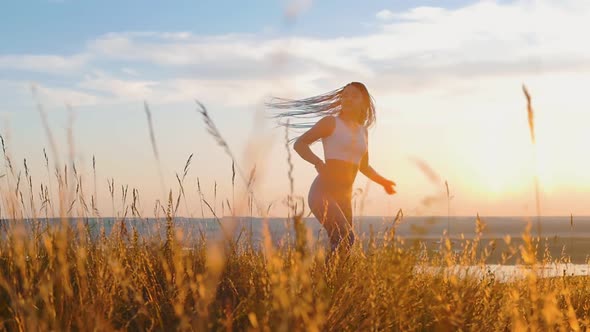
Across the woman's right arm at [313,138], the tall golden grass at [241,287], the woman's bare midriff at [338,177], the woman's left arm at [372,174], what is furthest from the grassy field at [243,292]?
the woman's left arm at [372,174]

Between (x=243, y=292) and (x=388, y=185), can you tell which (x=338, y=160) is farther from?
(x=243, y=292)

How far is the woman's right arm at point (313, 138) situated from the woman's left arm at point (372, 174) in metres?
0.67

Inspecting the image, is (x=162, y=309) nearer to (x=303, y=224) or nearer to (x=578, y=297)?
(x=303, y=224)

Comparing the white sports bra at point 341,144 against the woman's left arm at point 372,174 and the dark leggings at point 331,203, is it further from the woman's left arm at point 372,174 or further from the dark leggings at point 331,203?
the woman's left arm at point 372,174

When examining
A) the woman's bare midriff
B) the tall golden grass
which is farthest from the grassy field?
the woman's bare midriff

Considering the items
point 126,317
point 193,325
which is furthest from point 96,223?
point 193,325

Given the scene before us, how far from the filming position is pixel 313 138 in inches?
237

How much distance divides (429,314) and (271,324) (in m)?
1.33

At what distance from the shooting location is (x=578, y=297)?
638 centimetres

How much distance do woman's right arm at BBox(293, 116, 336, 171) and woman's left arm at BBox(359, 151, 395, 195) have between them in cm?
67

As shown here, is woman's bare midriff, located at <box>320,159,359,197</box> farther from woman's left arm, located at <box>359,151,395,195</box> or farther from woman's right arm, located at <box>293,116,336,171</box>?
woman's left arm, located at <box>359,151,395,195</box>

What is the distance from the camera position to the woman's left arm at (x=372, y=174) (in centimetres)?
634

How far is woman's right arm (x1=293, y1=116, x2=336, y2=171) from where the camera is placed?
19.2 feet

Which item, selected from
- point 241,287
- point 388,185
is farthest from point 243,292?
Result: point 388,185
